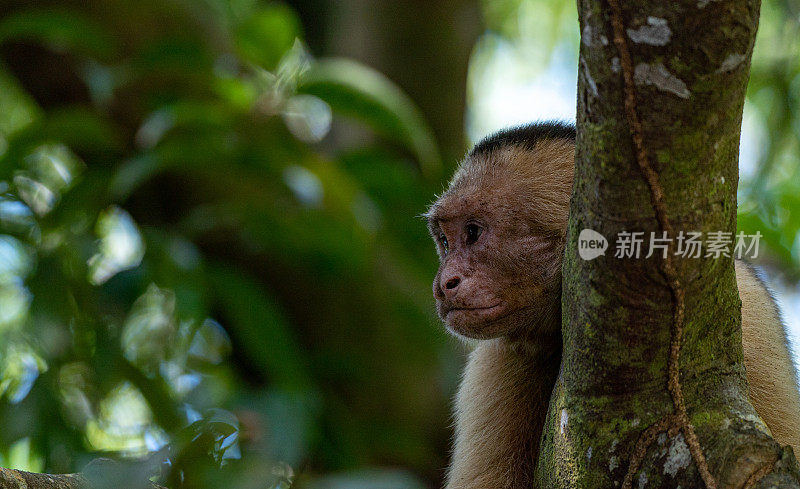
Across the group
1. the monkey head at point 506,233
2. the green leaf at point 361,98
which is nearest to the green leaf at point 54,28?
the green leaf at point 361,98

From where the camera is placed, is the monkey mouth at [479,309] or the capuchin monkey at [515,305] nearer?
the capuchin monkey at [515,305]

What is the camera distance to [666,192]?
151cm

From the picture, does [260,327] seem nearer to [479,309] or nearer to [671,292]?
[479,309]

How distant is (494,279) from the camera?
266 cm

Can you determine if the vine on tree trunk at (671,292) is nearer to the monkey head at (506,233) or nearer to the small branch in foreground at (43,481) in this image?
the monkey head at (506,233)

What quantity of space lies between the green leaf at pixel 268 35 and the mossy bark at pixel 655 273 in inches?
107

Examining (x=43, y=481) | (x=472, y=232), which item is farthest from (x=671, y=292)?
(x=43, y=481)

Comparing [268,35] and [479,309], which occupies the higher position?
[268,35]

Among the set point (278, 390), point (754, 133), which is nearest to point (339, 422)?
point (278, 390)

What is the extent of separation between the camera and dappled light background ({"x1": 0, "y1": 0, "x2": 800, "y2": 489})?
3.63m

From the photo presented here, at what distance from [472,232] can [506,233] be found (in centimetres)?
14

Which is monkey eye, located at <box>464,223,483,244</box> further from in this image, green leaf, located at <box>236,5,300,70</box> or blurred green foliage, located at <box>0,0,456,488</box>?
green leaf, located at <box>236,5,300,70</box>

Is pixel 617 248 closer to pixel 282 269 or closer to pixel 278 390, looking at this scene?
pixel 278 390

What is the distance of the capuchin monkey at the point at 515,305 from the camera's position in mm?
2498
